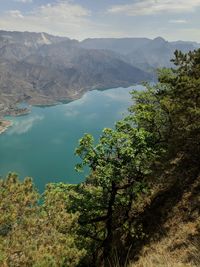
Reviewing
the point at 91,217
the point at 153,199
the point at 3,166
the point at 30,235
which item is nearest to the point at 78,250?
the point at 91,217

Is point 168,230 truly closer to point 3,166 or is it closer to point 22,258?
point 22,258

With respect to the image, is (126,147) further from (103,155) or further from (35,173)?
(35,173)

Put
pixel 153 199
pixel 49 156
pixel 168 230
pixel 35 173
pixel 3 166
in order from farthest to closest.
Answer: pixel 49 156, pixel 3 166, pixel 35 173, pixel 153 199, pixel 168 230

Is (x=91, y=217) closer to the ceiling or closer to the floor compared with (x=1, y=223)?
closer to the ceiling

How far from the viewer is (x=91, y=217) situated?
792 inches

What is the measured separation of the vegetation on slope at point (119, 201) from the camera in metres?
18.4

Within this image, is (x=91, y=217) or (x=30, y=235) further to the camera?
(x=30, y=235)

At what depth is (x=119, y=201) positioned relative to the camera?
20422 millimetres

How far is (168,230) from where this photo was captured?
65.6ft

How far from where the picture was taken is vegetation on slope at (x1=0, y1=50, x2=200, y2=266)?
1841cm

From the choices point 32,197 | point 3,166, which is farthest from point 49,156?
point 32,197

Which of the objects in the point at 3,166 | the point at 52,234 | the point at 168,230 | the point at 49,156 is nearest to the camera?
the point at 168,230

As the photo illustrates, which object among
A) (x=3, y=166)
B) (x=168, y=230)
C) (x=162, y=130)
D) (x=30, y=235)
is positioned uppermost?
(x=162, y=130)

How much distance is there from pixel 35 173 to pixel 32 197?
143947mm
